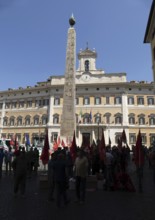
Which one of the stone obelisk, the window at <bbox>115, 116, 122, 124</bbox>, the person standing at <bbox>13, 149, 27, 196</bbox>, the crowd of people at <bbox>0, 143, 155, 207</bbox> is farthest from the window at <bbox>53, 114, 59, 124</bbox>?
the person standing at <bbox>13, 149, 27, 196</bbox>

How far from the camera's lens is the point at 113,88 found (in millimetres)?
32531

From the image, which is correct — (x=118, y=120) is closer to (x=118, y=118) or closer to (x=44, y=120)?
(x=118, y=118)

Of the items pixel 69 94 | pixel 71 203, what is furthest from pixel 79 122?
pixel 71 203

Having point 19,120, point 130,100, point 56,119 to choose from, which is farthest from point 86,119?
point 19,120

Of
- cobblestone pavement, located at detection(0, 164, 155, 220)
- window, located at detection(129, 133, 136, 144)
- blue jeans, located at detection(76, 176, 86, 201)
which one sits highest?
window, located at detection(129, 133, 136, 144)

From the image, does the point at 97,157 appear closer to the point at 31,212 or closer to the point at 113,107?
the point at 31,212

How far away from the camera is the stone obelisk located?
47.5 ft

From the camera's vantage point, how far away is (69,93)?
50.2ft

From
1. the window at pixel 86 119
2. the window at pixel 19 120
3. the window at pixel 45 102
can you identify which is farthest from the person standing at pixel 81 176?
the window at pixel 19 120

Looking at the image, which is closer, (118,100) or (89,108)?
(118,100)

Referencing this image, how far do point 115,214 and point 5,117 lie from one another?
35.0 meters

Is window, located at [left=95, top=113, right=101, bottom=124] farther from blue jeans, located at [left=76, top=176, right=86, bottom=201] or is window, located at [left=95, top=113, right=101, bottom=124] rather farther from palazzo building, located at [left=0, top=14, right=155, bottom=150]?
blue jeans, located at [left=76, top=176, right=86, bottom=201]

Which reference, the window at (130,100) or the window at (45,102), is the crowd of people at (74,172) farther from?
the window at (45,102)

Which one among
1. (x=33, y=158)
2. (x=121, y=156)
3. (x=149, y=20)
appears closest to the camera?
(x=121, y=156)
